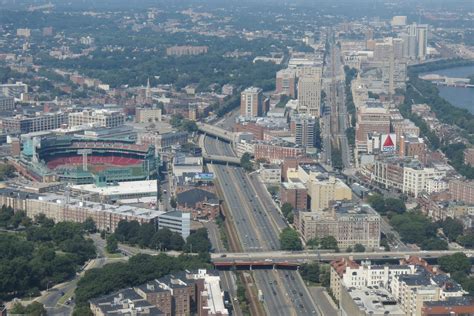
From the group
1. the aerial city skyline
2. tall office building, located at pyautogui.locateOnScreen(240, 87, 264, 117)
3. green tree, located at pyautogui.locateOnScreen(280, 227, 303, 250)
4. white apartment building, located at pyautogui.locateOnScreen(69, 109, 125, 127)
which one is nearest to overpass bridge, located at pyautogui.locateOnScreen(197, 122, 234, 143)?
the aerial city skyline

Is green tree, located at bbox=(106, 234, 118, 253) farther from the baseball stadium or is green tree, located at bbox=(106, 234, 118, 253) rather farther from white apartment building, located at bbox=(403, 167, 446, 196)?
white apartment building, located at bbox=(403, 167, 446, 196)

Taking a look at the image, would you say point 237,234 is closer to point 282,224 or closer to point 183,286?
point 282,224

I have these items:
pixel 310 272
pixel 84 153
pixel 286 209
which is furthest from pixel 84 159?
pixel 310 272

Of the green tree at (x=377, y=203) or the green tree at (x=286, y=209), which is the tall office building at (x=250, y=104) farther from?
the green tree at (x=286, y=209)

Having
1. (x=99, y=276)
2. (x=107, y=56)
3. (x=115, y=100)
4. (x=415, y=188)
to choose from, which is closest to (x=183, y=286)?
(x=99, y=276)

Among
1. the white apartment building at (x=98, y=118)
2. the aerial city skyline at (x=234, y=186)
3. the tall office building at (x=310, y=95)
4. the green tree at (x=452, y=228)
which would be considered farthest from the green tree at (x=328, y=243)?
the tall office building at (x=310, y=95)

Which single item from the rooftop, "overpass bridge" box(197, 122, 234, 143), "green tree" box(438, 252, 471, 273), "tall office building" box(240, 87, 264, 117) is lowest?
"overpass bridge" box(197, 122, 234, 143)
